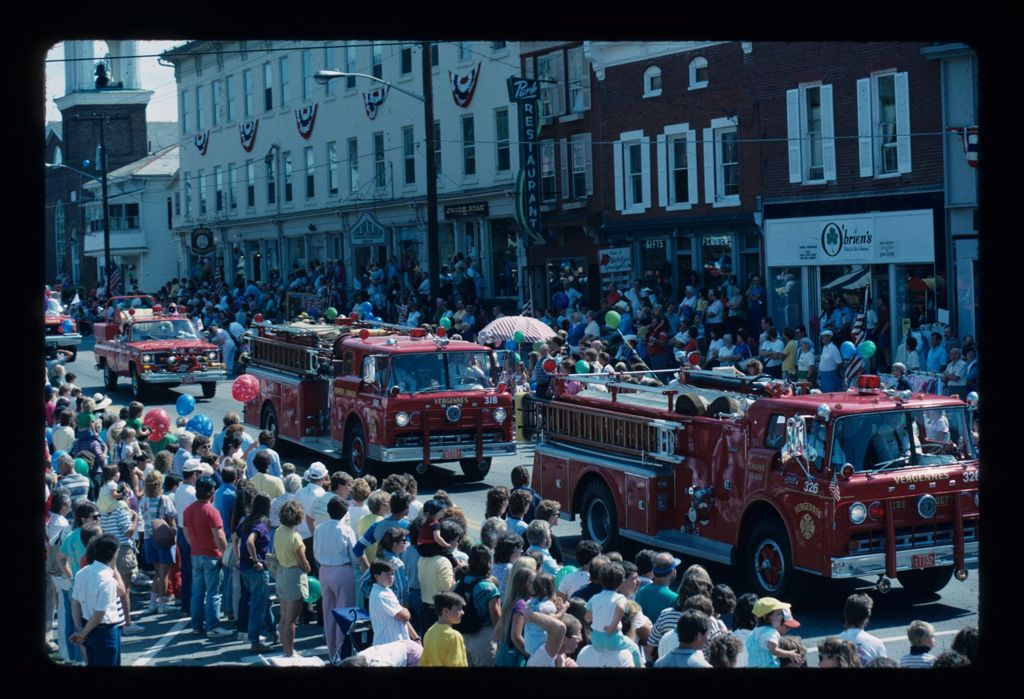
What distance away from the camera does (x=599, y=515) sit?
15430mm

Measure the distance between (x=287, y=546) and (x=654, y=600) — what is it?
10.9 feet

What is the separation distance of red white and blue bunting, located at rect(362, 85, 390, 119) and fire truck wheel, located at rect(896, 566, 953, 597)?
111ft

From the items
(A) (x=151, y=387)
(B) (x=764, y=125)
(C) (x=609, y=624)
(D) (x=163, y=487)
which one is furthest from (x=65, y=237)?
(C) (x=609, y=624)

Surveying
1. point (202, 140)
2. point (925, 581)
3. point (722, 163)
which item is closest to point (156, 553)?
point (925, 581)

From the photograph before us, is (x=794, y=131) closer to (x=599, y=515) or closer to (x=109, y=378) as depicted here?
(x=109, y=378)

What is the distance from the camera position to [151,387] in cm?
3262

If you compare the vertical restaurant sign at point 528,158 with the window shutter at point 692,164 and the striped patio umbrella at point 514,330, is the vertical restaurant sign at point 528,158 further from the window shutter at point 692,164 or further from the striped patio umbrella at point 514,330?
the striped patio umbrella at point 514,330

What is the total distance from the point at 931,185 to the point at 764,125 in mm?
4854

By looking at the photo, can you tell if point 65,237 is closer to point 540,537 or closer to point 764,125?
point 764,125

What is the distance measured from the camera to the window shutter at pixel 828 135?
29859 mm

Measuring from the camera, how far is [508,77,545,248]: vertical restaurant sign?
119 feet

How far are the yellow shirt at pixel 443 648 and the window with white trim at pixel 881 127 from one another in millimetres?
22310

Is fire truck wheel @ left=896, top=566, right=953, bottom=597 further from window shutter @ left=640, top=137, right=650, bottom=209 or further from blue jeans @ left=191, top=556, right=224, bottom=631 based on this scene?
window shutter @ left=640, top=137, right=650, bottom=209

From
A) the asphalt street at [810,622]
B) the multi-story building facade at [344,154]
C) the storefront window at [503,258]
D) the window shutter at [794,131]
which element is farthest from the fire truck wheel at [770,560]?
the storefront window at [503,258]
